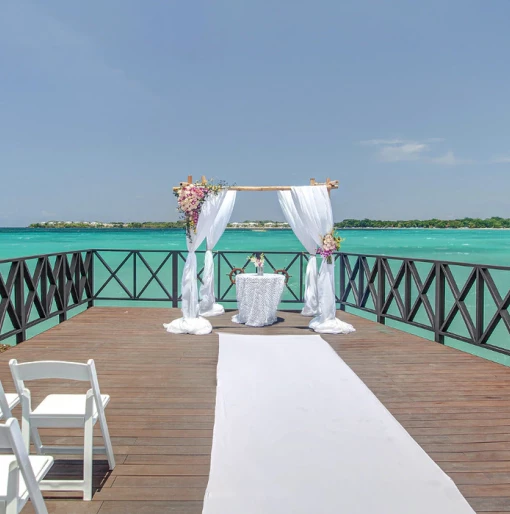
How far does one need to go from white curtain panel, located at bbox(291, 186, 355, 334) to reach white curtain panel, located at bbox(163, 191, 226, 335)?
4.02 ft

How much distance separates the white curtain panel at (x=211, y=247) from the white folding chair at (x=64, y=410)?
439 cm

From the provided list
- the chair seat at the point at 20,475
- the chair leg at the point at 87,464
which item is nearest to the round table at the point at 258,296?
the chair leg at the point at 87,464

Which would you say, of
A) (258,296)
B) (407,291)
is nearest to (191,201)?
(258,296)

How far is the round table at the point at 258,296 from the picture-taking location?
583 centimetres

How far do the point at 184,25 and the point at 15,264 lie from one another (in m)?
10.4

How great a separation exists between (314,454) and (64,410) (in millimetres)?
1377

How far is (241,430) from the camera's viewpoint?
2.57 metres

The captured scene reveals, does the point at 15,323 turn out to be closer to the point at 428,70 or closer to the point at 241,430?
the point at 241,430

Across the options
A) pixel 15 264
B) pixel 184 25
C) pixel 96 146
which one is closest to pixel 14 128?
pixel 96 146

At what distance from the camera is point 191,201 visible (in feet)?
18.5

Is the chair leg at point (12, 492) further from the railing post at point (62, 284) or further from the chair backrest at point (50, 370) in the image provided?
the railing post at point (62, 284)

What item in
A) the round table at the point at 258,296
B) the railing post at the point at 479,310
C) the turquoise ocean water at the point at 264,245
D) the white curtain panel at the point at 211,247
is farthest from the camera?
the turquoise ocean water at the point at 264,245

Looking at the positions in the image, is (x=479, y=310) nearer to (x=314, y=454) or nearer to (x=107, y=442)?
(x=314, y=454)

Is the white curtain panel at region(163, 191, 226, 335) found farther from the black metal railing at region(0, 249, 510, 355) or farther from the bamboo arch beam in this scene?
the black metal railing at region(0, 249, 510, 355)
